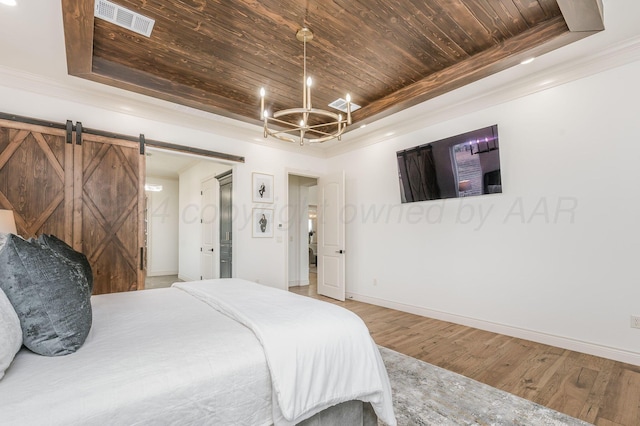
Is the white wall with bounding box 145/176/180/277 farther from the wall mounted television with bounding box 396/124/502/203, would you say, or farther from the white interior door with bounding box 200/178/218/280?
the wall mounted television with bounding box 396/124/502/203

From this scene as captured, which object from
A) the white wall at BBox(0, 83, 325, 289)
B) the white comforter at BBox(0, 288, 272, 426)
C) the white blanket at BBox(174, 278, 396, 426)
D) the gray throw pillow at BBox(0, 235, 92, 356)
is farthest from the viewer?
the white wall at BBox(0, 83, 325, 289)

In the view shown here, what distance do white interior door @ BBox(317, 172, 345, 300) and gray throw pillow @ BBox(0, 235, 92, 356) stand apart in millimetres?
4193

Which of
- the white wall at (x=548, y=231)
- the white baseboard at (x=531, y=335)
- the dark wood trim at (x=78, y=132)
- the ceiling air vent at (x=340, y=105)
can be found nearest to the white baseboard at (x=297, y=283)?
the white baseboard at (x=531, y=335)

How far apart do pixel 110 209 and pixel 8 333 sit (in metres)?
2.84

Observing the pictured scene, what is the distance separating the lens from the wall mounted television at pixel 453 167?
3.54 metres

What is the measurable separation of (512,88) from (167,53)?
375cm

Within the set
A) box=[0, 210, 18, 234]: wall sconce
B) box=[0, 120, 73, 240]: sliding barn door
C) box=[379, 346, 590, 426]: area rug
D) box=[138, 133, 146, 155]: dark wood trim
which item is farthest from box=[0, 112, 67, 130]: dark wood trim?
box=[379, 346, 590, 426]: area rug

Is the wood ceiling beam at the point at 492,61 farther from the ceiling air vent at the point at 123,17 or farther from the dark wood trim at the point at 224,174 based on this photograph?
the ceiling air vent at the point at 123,17

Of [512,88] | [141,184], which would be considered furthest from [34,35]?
[512,88]

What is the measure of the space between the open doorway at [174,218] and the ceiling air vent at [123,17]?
3.04 m

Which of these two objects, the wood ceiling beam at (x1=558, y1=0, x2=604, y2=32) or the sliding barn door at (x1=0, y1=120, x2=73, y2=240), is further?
the sliding barn door at (x1=0, y1=120, x2=73, y2=240)

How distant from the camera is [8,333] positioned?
1014mm

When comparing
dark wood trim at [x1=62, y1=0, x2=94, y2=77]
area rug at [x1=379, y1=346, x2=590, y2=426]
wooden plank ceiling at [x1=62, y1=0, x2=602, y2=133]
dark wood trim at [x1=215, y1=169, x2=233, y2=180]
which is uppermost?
wooden plank ceiling at [x1=62, y1=0, x2=602, y2=133]

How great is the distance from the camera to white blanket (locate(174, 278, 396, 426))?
1254mm
